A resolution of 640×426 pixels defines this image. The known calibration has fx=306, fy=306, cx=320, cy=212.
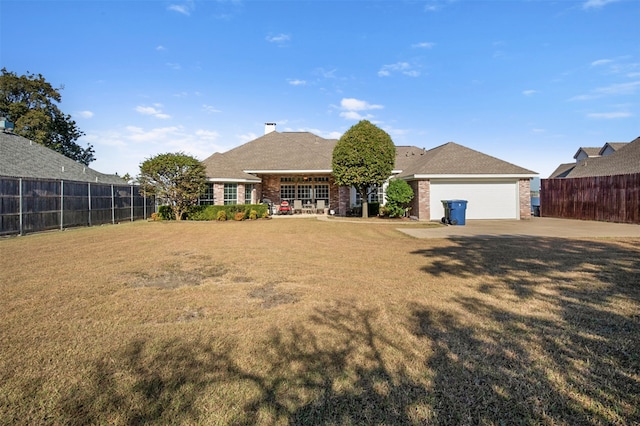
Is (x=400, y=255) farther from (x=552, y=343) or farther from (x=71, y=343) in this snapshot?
(x=71, y=343)

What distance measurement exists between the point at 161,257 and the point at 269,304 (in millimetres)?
4847

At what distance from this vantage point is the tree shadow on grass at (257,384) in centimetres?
211

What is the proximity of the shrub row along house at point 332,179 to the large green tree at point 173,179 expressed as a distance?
2192mm

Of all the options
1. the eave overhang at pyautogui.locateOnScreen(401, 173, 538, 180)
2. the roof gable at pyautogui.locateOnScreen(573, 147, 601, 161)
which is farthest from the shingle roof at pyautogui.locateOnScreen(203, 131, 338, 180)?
the roof gable at pyautogui.locateOnScreen(573, 147, 601, 161)

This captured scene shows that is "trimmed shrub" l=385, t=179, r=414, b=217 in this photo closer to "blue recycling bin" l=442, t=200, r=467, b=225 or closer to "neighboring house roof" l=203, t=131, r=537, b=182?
"neighboring house roof" l=203, t=131, r=537, b=182

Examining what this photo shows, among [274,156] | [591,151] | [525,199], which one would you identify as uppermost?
[591,151]

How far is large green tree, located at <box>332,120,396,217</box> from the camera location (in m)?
18.4

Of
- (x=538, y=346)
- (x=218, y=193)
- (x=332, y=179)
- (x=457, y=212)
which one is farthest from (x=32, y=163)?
(x=538, y=346)

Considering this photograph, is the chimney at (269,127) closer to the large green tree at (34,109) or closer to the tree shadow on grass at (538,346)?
the large green tree at (34,109)

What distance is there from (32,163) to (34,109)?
17.4 m

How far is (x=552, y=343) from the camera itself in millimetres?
3098

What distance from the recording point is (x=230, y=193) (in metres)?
21.7

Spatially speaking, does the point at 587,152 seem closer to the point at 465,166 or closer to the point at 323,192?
the point at 465,166

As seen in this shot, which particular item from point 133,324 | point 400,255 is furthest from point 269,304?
point 400,255
